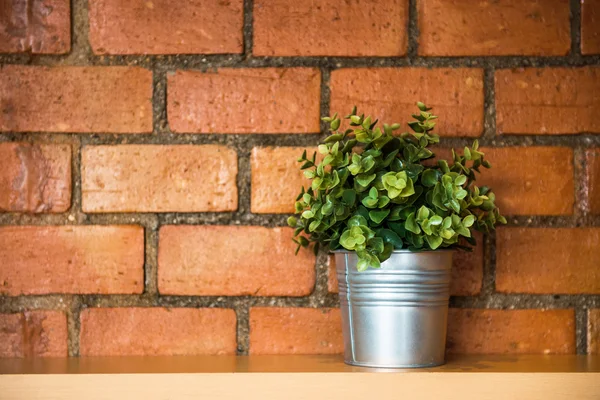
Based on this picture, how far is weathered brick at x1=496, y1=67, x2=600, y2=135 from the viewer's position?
974 mm

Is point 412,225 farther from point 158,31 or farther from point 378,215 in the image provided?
point 158,31

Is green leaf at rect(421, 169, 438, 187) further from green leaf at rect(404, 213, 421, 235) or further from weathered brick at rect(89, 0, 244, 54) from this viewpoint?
weathered brick at rect(89, 0, 244, 54)

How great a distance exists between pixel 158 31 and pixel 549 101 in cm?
56

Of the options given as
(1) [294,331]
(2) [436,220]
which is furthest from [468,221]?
(1) [294,331]

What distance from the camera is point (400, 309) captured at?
0.80 metres

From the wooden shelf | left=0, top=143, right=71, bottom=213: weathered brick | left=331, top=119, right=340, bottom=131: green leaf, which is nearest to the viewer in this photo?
the wooden shelf

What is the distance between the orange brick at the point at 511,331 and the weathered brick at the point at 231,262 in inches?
8.5

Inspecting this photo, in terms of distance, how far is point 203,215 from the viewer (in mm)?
972

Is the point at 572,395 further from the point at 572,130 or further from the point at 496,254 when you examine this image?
the point at 572,130

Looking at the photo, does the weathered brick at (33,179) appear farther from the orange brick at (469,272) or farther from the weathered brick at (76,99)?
the orange brick at (469,272)

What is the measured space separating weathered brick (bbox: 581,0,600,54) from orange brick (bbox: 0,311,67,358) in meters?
0.83

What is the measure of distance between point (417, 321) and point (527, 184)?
0.30m

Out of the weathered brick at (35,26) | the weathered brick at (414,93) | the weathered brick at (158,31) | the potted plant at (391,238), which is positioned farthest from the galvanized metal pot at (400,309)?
the weathered brick at (35,26)

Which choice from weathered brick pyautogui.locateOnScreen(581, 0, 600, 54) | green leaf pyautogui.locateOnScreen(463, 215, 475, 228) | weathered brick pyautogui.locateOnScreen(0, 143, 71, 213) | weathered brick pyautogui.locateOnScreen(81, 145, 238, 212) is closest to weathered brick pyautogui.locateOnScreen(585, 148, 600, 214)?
weathered brick pyautogui.locateOnScreen(581, 0, 600, 54)
